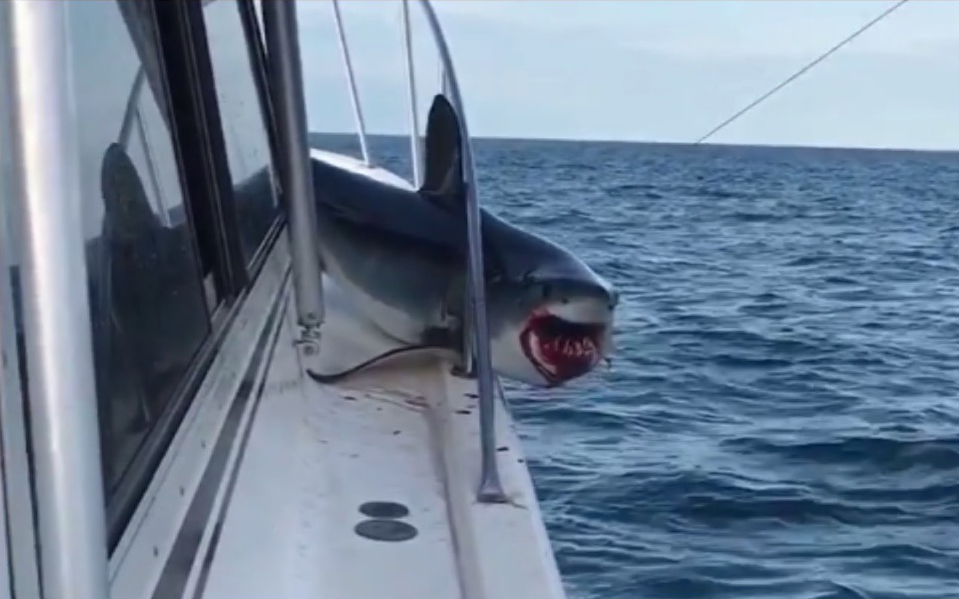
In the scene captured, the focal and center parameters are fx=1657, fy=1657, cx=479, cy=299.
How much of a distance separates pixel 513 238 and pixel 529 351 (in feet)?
0.92

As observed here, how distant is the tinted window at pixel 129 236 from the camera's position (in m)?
1.25

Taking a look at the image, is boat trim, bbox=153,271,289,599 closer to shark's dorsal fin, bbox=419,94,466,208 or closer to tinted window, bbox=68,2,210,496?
tinted window, bbox=68,2,210,496

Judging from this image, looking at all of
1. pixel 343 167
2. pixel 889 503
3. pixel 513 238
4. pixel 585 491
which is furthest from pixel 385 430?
pixel 889 503

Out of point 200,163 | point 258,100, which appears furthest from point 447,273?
point 200,163

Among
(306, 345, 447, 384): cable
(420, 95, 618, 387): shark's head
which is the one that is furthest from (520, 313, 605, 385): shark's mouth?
(306, 345, 447, 384): cable

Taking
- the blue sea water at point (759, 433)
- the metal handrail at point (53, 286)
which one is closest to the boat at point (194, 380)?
the metal handrail at point (53, 286)

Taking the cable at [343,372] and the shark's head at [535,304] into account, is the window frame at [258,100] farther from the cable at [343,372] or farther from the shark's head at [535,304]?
the shark's head at [535,304]

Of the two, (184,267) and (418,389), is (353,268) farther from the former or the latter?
(184,267)

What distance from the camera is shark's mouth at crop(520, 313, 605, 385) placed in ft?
10.8

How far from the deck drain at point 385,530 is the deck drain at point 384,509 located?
0.07 ft

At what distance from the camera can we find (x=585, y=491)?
5324mm

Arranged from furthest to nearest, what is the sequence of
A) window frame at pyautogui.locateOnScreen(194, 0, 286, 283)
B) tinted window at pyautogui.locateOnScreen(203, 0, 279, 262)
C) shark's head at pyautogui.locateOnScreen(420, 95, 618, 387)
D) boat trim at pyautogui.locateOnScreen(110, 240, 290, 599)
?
shark's head at pyautogui.locateOnScreen(420, 95, 618, 387), tinted window at pyautogui.locateOnScreen(203, 0, 279, 262), window frame at pyautogui.locateOnScreen(194, 0, 286, 283), boat trim at pyautogui.locateOnScreen(110, 240, 290, 599)

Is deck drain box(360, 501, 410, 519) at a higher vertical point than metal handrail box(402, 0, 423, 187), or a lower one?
lower

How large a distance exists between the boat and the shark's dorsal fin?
0.37 meters
